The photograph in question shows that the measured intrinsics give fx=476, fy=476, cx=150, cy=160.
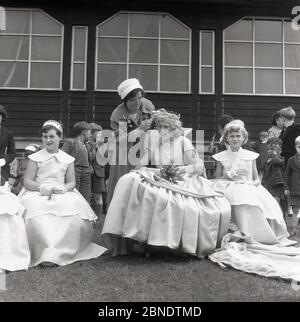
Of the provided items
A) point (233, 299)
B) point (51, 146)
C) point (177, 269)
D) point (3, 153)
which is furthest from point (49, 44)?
point (233, 299)

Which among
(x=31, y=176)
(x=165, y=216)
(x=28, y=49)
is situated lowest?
(x=165, y=216)

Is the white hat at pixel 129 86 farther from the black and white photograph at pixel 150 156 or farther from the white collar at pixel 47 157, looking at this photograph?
the white collar at pixel 47 157

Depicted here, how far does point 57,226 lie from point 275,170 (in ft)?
12.8

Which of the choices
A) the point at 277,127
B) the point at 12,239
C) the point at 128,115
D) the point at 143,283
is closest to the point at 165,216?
the point at 143,283

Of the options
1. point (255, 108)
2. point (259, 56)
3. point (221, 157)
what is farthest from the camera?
point (259, 56)

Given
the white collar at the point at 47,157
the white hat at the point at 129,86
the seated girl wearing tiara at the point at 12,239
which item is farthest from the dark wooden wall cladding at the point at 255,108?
the seated girl wearing tiara at the point at 12,239

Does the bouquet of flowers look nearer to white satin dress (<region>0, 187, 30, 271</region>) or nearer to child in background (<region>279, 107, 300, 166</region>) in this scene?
white satin dress (<region>0, 187, 30, 271</region>)

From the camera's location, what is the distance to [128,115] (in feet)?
19.4

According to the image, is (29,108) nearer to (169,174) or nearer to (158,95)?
(158,95)

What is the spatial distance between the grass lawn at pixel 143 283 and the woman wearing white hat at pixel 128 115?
1.32 metres

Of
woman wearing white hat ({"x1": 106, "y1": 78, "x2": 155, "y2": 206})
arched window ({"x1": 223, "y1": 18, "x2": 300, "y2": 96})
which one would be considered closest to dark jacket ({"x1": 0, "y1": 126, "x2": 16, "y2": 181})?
woman wearing white hat ({"x1": 106, "y1": 78, "x2": 155, "y2": 206})

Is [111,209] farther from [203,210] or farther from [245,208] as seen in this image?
Answer: [245,208]

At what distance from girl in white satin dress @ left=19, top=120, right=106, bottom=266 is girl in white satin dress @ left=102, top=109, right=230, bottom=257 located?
35 cm
